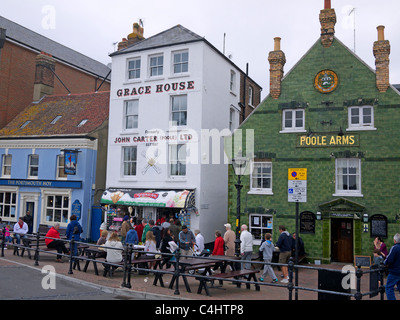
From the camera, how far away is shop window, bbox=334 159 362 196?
62.8 ft

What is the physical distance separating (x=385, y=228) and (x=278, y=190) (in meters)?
5.24

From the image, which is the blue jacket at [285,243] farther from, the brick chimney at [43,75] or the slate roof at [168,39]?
the brick chimney at [43,75]

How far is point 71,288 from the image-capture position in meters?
11.2

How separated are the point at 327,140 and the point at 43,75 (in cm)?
2321

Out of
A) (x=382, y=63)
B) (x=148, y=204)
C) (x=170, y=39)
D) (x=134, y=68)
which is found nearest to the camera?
(x=382, y=63)

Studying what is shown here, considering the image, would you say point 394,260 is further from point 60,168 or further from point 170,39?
point 60,168

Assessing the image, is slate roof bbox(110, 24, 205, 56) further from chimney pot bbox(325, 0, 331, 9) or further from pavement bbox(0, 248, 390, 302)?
pavement bbox(0, 248, 390, 302)

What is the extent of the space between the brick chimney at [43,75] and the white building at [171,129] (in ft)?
30.0

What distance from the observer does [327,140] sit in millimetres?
19641

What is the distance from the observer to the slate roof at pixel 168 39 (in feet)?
75.8

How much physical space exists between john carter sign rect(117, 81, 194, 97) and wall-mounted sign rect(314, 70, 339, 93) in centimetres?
687

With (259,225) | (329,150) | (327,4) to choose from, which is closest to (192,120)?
(259,225)

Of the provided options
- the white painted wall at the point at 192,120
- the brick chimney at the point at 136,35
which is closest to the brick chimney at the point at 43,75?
the brick chimney at the point at 136,35

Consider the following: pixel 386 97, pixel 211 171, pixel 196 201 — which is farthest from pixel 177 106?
pixel 386 97
